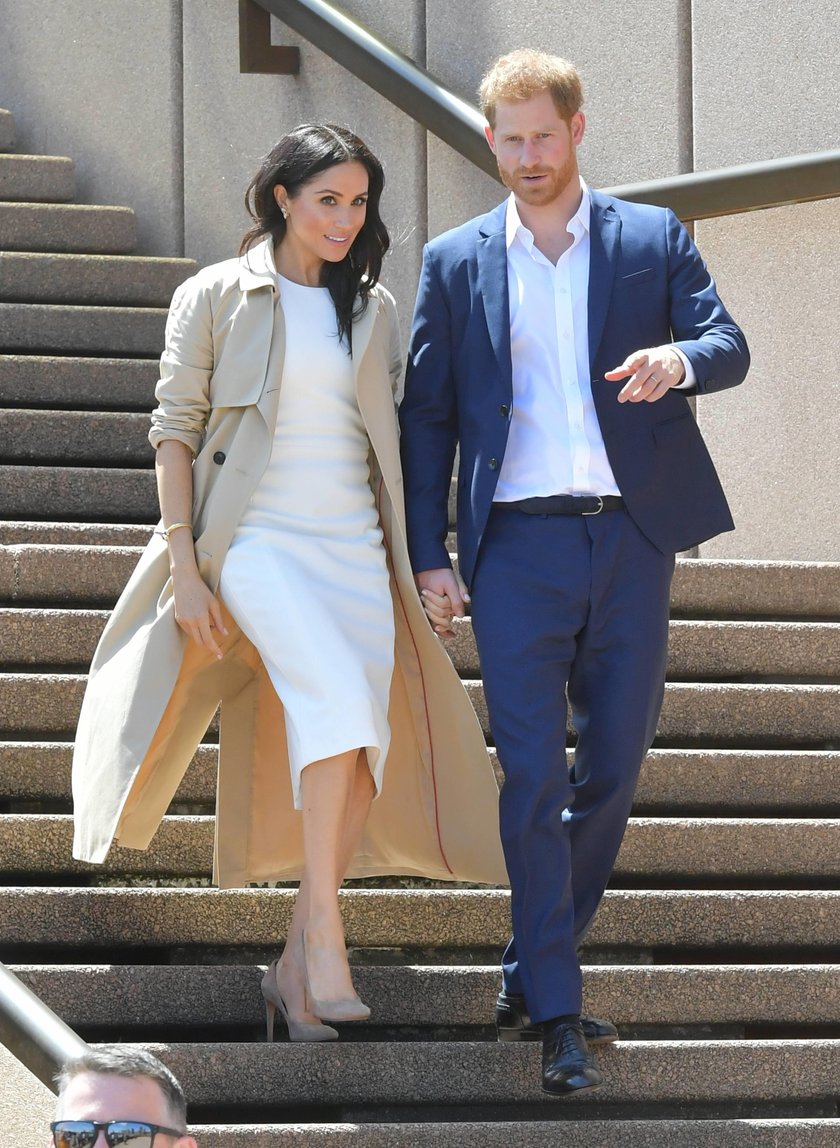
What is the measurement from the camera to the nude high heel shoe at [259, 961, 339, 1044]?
12.2 ft

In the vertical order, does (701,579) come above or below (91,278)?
below

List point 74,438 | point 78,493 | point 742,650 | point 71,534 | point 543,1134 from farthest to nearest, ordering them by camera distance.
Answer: point 74,438, point 78,493, point 71,534, point 742,650, point 543,1134

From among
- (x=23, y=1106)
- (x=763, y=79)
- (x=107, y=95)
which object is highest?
(x=107, y=95)

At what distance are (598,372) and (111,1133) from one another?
2.00m

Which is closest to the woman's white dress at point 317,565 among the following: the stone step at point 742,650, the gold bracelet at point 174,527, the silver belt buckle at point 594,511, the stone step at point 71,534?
the gold bracelet at point 174,527

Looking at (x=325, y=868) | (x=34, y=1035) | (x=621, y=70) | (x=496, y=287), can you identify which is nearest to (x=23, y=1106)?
(x=34, y=1035)

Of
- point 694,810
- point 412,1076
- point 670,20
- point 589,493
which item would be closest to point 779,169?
point 670,20

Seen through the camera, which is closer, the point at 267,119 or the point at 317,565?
the point at 317,565

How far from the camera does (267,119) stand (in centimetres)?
745

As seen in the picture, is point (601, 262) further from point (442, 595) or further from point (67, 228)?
point (67, 228)

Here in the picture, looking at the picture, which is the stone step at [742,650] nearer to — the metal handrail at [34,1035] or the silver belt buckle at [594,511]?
the silver belt buckle at [594,511]

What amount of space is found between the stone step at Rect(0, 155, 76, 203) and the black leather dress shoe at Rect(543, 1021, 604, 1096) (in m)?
4.98

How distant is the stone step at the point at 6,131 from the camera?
777 centimetres

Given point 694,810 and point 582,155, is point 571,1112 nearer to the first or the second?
point 694,810
